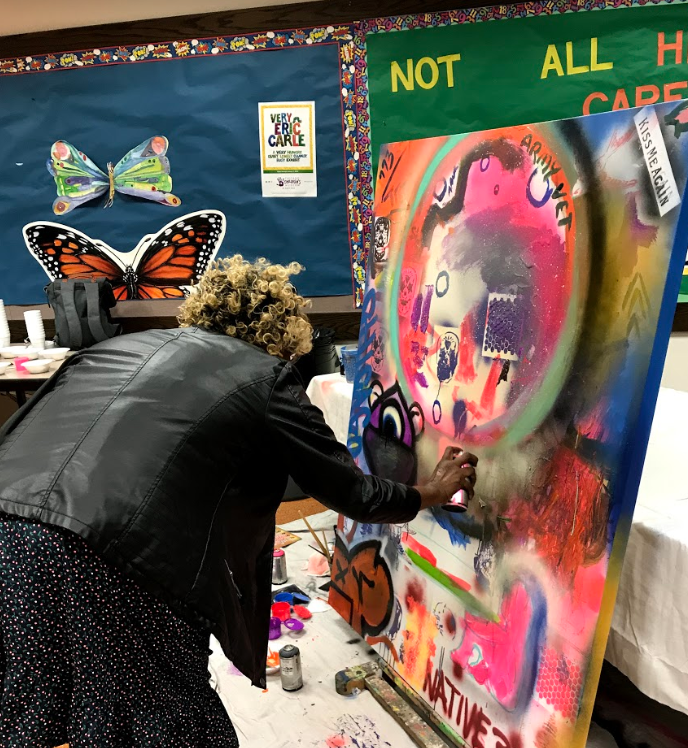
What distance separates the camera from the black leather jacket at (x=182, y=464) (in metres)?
1.11

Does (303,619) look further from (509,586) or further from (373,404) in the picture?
(509,586)

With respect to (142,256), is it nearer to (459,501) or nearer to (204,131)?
(204,131)

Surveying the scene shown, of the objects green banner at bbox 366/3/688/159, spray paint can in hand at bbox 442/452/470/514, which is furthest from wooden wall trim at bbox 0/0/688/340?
spray paint can in hand at bbox 442/452/470/514

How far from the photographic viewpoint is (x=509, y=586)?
53.4 inches

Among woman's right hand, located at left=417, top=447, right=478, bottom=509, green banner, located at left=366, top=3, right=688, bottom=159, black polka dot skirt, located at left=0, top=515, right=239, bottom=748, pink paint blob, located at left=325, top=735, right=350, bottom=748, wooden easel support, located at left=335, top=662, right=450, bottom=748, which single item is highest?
green banner, located at left=366, top=3, right=688, bottom=159

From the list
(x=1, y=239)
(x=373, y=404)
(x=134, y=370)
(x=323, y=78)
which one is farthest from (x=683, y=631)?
(x=1, y=239)

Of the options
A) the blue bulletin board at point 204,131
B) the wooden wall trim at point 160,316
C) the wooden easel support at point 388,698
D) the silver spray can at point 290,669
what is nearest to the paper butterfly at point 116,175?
the blue bulletin board at point 204,131

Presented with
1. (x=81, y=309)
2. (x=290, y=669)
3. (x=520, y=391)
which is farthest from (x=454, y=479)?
(x=81, y=309)

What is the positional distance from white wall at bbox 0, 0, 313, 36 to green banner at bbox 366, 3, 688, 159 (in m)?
0.67

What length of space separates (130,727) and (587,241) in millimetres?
1203

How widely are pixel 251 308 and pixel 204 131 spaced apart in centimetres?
205

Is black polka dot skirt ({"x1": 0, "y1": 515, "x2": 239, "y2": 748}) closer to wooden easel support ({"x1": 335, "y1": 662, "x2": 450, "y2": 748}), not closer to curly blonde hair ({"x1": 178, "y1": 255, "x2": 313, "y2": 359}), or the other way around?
curly blonde hair ({"x1": 178, "y1": 255, "x2": 313, "y2": 359})

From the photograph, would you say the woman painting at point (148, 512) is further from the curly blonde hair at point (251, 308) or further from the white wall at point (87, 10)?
the white wall at point (87, 10)

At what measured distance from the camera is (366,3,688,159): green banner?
2691mm
